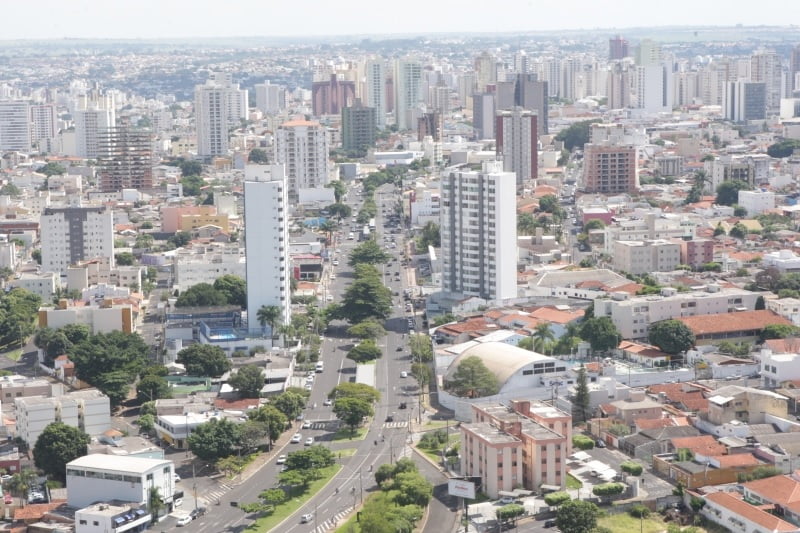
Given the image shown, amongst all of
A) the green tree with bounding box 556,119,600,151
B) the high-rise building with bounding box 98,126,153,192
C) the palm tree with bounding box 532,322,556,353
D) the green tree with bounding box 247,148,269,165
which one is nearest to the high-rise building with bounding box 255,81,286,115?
the green tree with bounding box 556,119,600,151

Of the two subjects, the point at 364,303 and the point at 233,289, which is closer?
the point at 364,303

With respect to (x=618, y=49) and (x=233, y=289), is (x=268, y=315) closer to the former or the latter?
(x=233, y=289)

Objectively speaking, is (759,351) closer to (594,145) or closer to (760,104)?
(594,145)

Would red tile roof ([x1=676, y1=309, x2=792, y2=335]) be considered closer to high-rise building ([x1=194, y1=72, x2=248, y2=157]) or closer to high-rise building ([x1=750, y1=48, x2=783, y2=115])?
high-rise building ([x1=194, y1=72, x2=248, y2=157])

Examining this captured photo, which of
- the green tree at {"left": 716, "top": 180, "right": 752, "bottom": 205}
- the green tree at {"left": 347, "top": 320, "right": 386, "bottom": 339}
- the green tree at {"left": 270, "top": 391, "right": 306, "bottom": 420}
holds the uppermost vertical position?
the green tree at {"left": 716, "top": 180, "right": 752, "bottom": 205}

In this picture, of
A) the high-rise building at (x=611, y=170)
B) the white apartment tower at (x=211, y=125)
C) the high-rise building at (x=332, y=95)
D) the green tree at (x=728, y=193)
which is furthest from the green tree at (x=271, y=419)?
the high-rise building at (x=332, y=95)

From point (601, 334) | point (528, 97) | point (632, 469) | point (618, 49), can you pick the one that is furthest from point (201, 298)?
point (618, 49)

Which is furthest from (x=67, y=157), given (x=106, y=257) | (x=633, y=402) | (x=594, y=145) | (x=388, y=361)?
(x=633, y=402)
